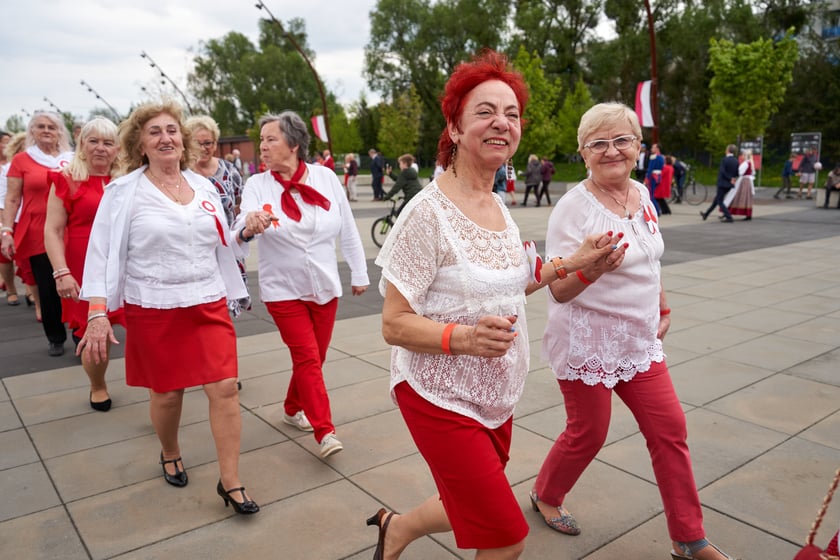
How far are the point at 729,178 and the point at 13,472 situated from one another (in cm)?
1597

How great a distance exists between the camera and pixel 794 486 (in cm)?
326

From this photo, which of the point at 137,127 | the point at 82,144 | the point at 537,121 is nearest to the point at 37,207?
the point at 82,144

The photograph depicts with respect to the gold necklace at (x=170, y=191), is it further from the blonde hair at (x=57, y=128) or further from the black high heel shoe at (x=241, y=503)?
the blonde hair at (x=57, y=128)

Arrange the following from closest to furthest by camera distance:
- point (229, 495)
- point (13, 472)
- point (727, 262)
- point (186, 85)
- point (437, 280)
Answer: point (437, 280) < point (229, 495) < point (13, 472) < point (727, 262) < point (186, 85)

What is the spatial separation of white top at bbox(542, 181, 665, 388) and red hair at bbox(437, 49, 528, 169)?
674mm

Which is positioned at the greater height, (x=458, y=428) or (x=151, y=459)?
(x=458, y=428)

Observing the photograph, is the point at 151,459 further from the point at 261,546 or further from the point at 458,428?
the point at 458,428

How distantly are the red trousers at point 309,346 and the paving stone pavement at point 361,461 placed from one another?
0.88ft

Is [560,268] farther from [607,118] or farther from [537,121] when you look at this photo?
[537,121]

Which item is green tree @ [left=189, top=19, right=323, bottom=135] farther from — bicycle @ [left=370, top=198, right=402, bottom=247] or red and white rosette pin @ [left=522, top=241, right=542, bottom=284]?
red and white rosette pin @ [left=522, top=241, right=542, bottom=284]

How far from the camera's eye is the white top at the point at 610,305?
8.66 feet

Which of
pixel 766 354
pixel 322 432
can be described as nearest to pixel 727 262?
pixel 766 354

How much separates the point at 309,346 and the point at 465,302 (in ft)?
6.47

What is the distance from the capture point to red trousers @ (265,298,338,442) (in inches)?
145
